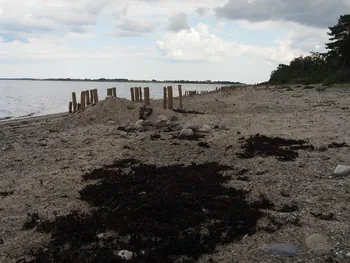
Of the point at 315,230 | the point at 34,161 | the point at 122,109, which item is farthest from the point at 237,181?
the point at 122,109

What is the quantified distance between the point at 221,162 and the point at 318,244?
4.80 meters

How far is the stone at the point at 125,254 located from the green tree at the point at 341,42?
166 ft

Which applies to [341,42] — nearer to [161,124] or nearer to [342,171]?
[161,124]

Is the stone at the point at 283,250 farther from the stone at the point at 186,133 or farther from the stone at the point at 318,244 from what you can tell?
the stone at the point at 186,133

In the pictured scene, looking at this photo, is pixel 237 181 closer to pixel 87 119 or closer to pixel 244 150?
pixel 244 150

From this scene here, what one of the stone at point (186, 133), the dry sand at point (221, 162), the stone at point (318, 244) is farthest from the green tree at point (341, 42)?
the stone at point (318, 244)

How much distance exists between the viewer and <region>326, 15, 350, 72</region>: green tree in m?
50.0

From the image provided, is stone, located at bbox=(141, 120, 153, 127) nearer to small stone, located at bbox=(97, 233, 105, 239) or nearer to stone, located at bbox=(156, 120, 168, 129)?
stone, located at bbox=(156, 120, 168, 129)

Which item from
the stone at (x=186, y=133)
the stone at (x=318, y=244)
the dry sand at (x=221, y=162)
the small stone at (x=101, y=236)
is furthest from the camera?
the stone at (x=186, y=133)

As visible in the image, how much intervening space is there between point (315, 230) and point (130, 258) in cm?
255

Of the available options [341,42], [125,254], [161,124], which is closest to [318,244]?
[125,254]

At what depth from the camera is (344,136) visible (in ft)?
36.3

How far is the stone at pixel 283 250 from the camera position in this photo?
4719 millimetres

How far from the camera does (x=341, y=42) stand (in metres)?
50.6
